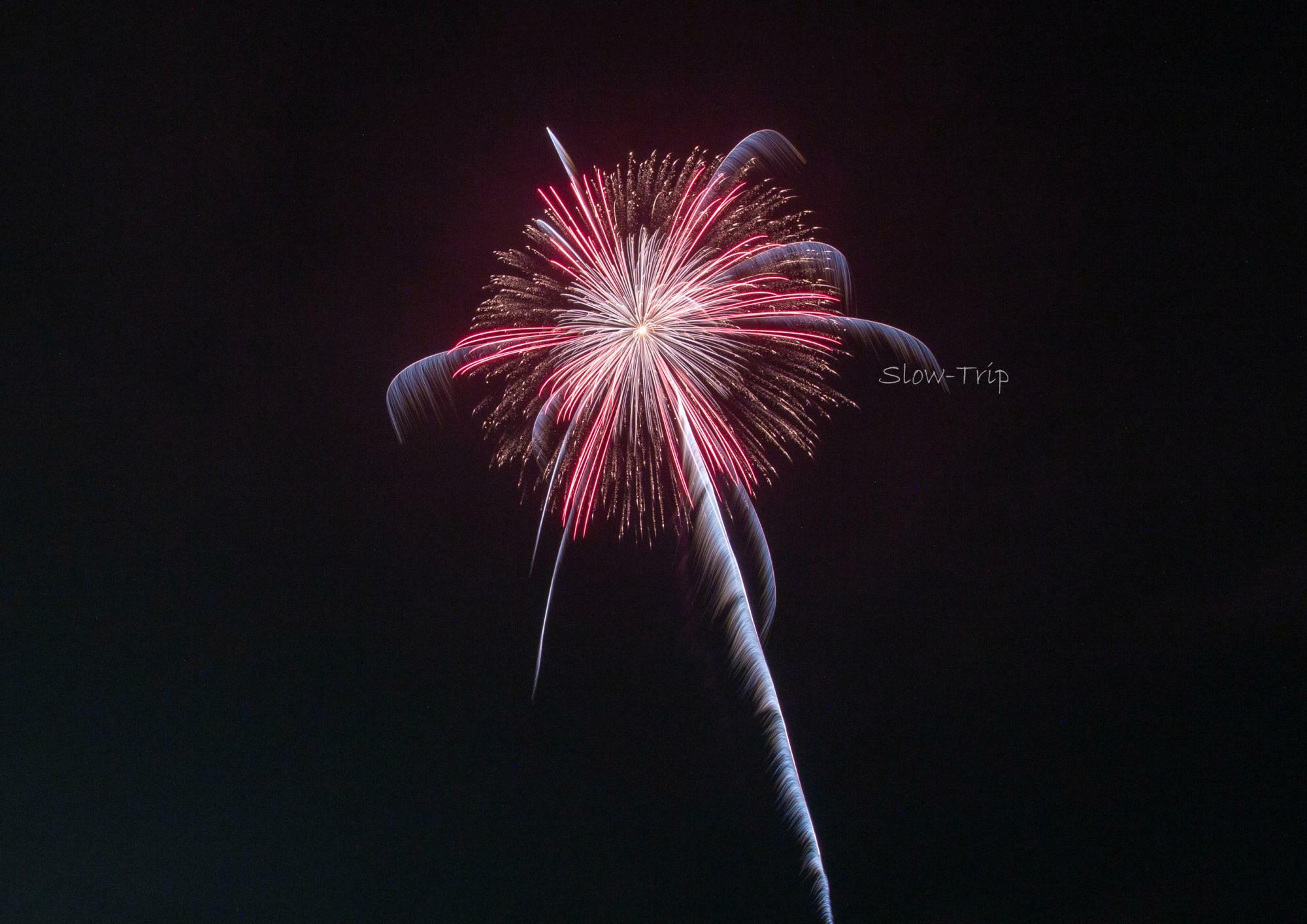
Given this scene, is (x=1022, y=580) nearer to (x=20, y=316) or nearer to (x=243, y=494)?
(x=243, y=494)

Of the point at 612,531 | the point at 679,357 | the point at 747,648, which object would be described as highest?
the point at 679,357

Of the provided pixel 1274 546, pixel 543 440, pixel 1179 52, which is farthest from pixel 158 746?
pixel 1179 52

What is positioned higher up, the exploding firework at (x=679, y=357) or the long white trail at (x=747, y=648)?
the exploding firework at (x=679, y=357)

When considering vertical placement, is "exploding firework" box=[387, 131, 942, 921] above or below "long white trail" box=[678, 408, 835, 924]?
above

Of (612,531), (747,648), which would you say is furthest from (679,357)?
(747,648)

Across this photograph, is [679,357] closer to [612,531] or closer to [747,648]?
[612,531]
